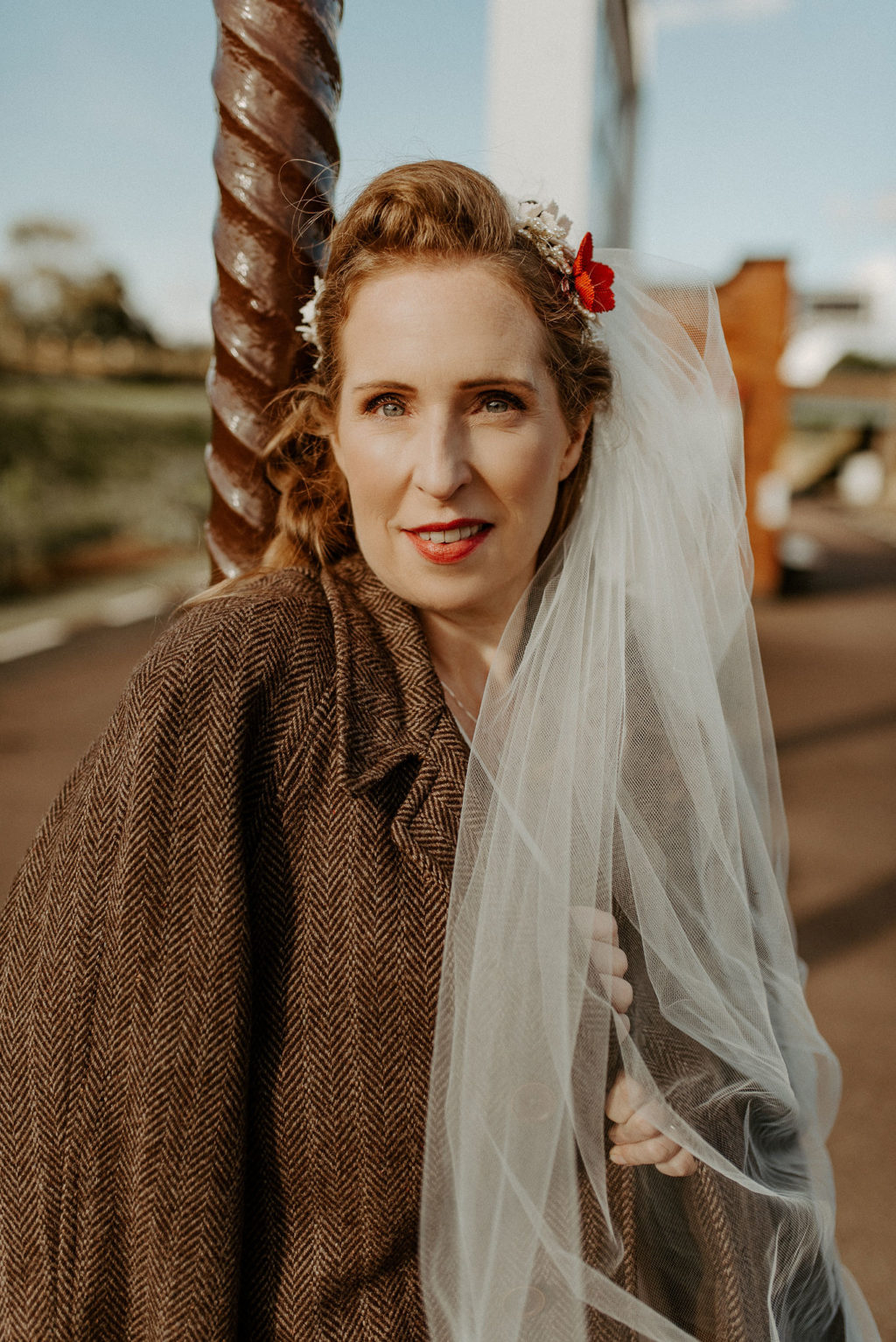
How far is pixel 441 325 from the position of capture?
4.73 ft

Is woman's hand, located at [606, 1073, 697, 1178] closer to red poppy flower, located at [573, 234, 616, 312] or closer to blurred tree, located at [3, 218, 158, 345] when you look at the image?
red poppy flower, located at [573, 234, 616, 312]

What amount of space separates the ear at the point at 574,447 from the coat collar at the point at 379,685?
14.0 inches

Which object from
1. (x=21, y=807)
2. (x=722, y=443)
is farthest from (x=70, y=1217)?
(x=21, y=807)

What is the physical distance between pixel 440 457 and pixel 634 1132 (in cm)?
97

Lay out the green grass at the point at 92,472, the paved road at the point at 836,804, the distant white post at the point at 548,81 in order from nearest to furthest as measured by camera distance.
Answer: the paved road at the point at 836,804, the distant white post at the point at 548,81, the green grass at the point at 92,472

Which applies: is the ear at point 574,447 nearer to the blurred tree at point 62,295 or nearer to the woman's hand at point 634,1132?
the woman's hand at point 634,1132

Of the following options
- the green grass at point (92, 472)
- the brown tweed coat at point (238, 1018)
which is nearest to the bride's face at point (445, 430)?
the brown tweed coat at point (238, 1018)

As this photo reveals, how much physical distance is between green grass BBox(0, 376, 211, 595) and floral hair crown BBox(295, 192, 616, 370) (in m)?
8.77

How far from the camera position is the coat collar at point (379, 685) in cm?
137

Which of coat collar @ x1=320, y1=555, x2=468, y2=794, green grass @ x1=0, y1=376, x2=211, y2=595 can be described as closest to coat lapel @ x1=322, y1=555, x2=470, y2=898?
coat collar @ x1=320, y1=555, x2=468, y2=794

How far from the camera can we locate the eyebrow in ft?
4.74

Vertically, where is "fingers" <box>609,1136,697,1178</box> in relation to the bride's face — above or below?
below

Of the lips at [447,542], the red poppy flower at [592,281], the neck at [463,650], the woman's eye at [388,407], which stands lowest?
the neck at [463,650]

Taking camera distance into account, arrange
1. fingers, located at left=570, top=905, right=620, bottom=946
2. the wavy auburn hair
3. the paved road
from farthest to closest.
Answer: the paved road → the wavy auburn hair → fingers, located at left=570, top=905, right=620, bottom=946
